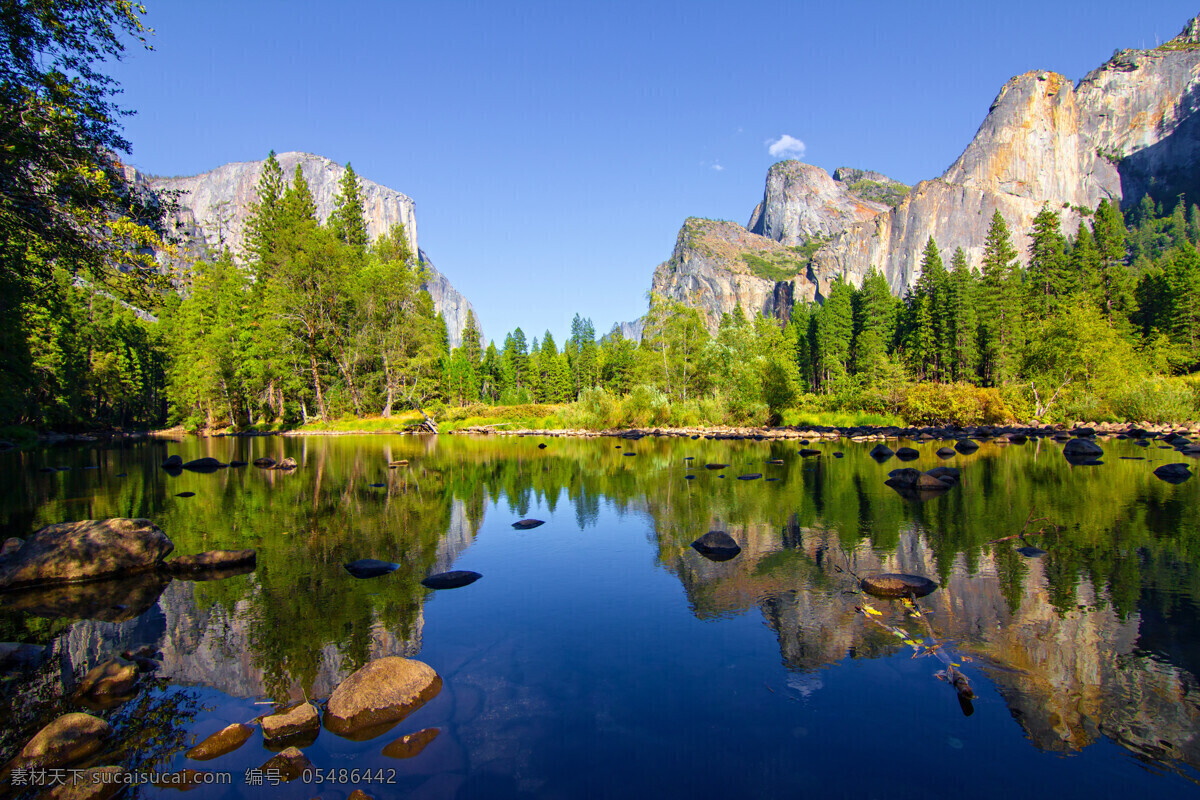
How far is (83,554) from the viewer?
9.89 meters

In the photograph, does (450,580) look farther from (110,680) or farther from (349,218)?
(349,218)

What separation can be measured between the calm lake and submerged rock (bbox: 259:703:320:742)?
29 centimetres

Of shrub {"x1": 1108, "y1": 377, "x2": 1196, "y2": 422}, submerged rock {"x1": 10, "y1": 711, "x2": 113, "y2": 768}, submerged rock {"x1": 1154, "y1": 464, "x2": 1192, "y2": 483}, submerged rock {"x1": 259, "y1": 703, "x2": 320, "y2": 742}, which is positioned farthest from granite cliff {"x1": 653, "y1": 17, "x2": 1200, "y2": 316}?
submerged rock {"x1": 10, "y1": 711, "x2": 113, "y2": 768}

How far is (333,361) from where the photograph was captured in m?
58.1

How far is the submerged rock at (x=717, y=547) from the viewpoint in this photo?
35.9ft

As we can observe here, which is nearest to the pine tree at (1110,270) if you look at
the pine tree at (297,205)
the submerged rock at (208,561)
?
the submerged rock at (208,561)

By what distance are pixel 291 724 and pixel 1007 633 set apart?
8415 millimetres

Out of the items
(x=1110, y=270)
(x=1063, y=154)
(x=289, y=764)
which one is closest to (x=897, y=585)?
(x=289, y=764)

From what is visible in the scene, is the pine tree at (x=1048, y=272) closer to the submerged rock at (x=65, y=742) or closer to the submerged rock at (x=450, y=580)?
the submerged rock at (x=450, y=580)

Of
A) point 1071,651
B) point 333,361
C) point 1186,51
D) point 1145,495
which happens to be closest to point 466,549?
point 1071,651

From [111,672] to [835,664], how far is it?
8181 millimetres

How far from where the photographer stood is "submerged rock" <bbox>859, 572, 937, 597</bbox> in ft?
28.1

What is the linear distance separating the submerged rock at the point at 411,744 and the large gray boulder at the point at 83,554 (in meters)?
8.54

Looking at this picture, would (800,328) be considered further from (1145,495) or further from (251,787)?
(251,787)
